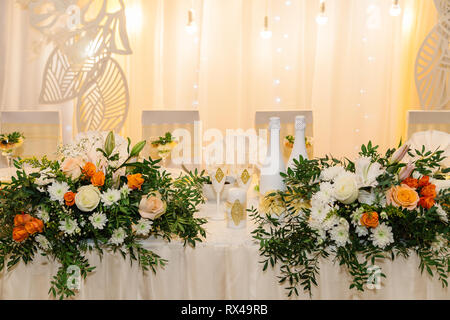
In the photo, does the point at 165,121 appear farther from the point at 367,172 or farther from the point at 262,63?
the point at 367,172

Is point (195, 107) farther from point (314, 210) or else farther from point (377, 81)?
point (314, 210)

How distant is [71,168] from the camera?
1.09 m

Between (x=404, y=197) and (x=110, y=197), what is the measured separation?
770 millimetres

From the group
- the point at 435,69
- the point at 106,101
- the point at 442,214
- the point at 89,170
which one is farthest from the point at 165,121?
the point at 435,69

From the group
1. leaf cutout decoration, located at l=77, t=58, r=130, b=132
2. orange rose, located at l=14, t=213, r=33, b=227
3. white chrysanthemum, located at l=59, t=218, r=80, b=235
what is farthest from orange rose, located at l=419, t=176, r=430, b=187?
leaf cutout decoration, located at l=77, t=58, r=130, b=132

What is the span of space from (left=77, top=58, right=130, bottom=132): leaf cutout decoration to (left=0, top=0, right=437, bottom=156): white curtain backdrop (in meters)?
0.11

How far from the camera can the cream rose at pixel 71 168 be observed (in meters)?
1.09

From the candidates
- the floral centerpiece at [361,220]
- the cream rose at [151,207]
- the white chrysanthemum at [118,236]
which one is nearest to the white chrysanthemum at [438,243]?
the floral centerpiece at [361,220]

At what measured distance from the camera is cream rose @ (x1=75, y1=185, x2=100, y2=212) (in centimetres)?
104

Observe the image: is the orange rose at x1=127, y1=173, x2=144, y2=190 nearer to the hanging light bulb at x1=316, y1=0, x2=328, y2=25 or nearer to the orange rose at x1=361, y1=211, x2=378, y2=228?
the orange rose at x1=361, y1=211, x2=378, y2=228

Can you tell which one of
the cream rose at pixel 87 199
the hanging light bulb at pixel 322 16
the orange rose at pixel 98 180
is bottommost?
the cream rose at pixel 87 199

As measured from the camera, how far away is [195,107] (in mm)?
3703

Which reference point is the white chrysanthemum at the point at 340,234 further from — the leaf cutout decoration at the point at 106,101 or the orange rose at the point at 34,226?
the leaf cutout decoration at the point at 106,101

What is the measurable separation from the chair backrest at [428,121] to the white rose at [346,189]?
1.73m
